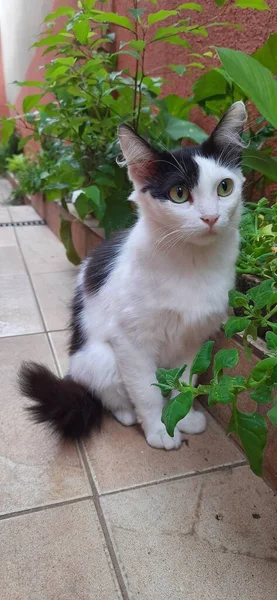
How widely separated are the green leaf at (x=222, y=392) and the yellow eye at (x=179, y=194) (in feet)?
1.28

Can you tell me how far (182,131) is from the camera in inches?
57.7

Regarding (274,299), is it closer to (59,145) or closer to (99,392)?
(99,392)

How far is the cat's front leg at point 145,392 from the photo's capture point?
1087 mm

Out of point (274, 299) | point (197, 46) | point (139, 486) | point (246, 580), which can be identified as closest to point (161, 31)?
point (197, 46)

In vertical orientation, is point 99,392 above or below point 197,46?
below

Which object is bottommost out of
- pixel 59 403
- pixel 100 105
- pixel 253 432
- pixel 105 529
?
pixel 105 529

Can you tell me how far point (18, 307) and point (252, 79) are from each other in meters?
1.54

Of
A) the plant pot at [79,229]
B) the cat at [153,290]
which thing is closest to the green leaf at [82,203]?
the plant pot at [79,229]

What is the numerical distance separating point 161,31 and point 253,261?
78 centimetres

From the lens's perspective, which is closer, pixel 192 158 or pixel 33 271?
pixel 192 158

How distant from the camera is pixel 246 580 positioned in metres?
0.82

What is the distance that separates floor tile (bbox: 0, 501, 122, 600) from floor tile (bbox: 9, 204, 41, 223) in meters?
3.14

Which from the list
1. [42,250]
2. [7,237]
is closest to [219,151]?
[42,250]

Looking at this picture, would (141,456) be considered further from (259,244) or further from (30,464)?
(259,244)
